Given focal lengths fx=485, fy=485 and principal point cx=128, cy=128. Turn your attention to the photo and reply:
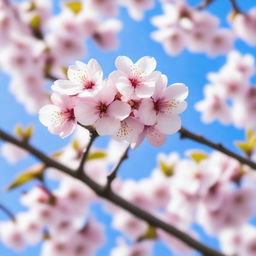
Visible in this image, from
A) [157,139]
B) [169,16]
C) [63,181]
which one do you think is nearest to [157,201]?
[63,181]

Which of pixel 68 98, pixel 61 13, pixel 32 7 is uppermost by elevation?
pixel 61 13

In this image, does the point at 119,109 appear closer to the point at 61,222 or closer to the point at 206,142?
the point at 206,142

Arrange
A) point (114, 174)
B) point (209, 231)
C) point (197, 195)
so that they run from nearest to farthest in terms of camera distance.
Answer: point (114, 174) → point (197, 195) → point (209, 231)

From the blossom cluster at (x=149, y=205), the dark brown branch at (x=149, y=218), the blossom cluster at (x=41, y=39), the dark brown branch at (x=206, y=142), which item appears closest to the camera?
the dark brown branch at (x=206, y=142)

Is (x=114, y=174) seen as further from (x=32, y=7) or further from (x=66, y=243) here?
(x=32, y=7)

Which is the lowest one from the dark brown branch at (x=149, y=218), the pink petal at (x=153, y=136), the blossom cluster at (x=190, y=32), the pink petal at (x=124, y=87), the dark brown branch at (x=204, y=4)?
the pink petal at (x=124, y=87)

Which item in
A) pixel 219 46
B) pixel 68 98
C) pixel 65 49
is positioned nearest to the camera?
pixel 68 98

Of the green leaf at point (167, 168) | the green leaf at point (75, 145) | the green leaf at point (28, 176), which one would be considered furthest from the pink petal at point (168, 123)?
the green leaf at point (167, 168)

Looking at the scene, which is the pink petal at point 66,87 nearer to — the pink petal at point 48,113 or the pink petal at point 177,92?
the pink petal at point 48,113
